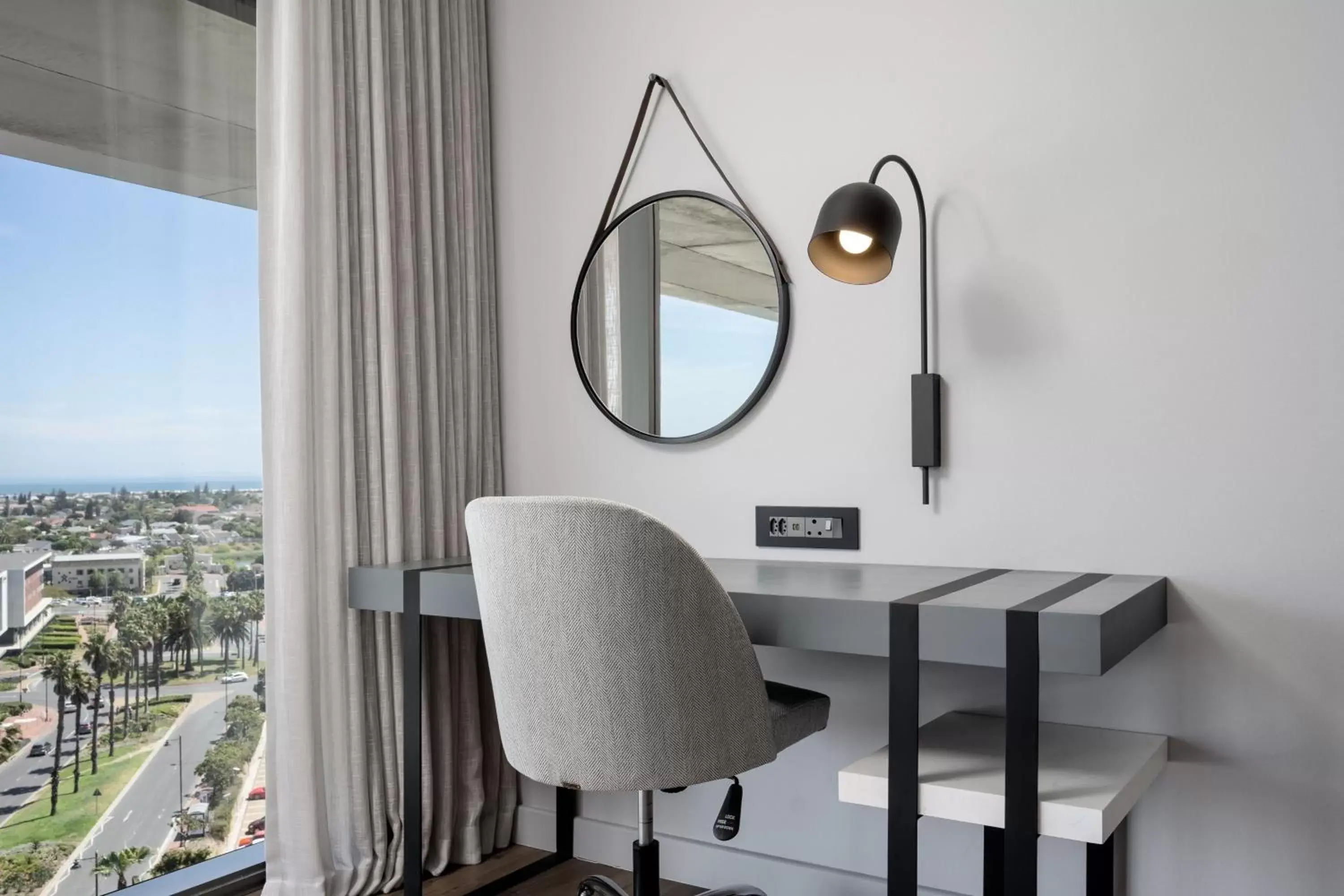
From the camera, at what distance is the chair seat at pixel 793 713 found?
5.57ft

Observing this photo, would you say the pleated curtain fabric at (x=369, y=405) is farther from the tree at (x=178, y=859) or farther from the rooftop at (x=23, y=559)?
the rooftop at (x=23, y=559)

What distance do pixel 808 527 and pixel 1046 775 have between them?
0.79 metres

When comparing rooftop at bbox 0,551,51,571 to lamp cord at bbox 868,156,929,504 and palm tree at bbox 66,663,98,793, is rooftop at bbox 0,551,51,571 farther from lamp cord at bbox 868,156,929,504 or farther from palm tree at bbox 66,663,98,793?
lamp cord at bbox 868,156,929,504

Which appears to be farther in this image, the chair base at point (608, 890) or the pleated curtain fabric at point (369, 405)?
the pleated curtain fabric at point (369, 405)

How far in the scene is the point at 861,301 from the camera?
222 cm

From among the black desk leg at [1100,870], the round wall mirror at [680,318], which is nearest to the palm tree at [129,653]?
the round wall mirror at [680,318]

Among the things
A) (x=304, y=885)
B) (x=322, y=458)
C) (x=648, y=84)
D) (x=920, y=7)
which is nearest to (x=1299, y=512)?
(x=920, y=7)

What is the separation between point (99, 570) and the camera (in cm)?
200

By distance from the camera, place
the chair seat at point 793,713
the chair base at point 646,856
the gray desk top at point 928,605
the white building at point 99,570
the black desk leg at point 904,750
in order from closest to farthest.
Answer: the gray desk top at point 928,605
the black desk leg at point 904,750
the chair seat at point 793,713
the chair base at point 646,856
the white building at point 99,570

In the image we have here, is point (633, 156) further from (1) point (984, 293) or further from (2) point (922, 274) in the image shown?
(1) point (984, 293)

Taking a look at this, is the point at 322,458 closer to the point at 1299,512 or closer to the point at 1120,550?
the point at 1120,550

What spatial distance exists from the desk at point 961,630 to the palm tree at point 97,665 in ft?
2.00

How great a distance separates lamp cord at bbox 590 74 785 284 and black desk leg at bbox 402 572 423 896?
39.3 inches

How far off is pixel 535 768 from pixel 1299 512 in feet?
4.50
